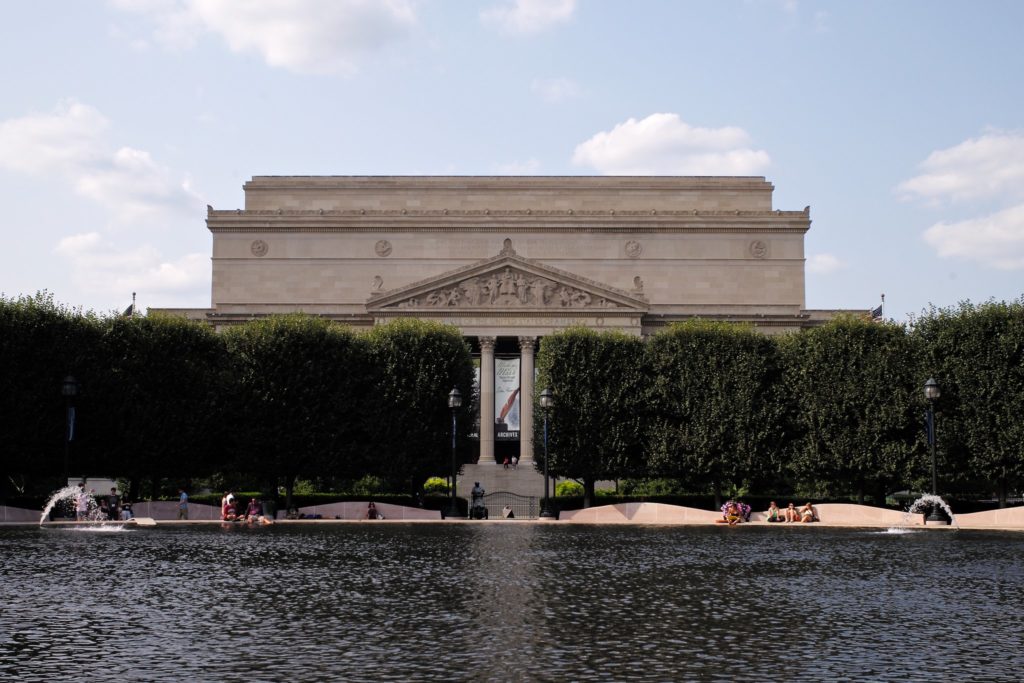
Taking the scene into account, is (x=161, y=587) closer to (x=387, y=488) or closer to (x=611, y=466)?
(x=611, y=466)

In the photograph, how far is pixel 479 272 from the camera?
249 ft

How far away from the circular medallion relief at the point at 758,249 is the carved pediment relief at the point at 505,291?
1507 centimetres

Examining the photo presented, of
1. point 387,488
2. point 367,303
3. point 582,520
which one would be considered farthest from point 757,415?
point 367,303

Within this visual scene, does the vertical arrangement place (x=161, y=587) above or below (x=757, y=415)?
below

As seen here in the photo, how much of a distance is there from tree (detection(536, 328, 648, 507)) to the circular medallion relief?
31220 mm

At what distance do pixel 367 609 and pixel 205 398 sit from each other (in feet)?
127

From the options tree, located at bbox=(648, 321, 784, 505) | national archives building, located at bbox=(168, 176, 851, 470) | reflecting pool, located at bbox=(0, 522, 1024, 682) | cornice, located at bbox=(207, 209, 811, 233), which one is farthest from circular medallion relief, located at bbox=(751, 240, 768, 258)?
reflecting pool, located at bbox=(0, 522, 1024, 682)

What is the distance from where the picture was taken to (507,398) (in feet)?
227

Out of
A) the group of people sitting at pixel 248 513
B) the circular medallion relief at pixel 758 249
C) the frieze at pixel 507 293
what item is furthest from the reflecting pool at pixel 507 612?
the circular medallion relief at pixel 758 249

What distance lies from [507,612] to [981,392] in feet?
133

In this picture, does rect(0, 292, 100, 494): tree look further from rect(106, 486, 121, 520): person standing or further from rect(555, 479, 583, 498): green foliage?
rect(555, 479, 583, 498): green foliage

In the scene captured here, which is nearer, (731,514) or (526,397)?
(731,514)

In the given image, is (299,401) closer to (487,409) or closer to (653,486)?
(487,409)

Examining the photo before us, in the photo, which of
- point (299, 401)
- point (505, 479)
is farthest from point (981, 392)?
point (299, 401)
